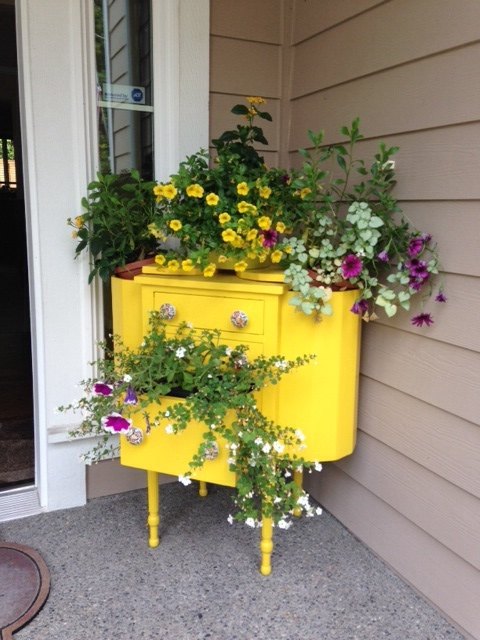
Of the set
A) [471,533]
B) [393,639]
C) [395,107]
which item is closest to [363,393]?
[471,533]

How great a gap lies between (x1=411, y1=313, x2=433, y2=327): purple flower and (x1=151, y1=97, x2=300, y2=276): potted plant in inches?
16.8

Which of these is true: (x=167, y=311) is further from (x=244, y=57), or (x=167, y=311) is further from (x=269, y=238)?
(x=244, y=57)

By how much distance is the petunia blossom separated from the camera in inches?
64.4

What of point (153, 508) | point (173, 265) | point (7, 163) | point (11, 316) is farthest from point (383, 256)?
point (7, 163)

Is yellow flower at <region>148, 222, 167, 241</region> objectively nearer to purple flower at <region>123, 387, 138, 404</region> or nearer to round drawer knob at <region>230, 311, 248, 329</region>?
round drawer knob at <region>230, 311, 248, 329</region>

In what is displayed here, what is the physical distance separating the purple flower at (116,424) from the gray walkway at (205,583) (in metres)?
0.51

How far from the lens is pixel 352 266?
1.64 meters

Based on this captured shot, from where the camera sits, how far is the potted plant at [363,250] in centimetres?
161

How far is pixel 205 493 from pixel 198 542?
0.99 feet

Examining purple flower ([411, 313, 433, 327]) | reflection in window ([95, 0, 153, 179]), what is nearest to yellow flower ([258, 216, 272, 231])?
purple flower ([411, 313, 433, 327])

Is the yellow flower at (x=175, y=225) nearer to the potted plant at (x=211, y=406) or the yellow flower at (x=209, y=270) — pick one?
the yellow flower at (x=209, y=270)

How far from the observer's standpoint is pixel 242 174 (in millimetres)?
1708

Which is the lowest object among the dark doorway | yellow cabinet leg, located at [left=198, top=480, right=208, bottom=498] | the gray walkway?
the gray walkway

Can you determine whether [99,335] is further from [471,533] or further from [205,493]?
[471,533]
